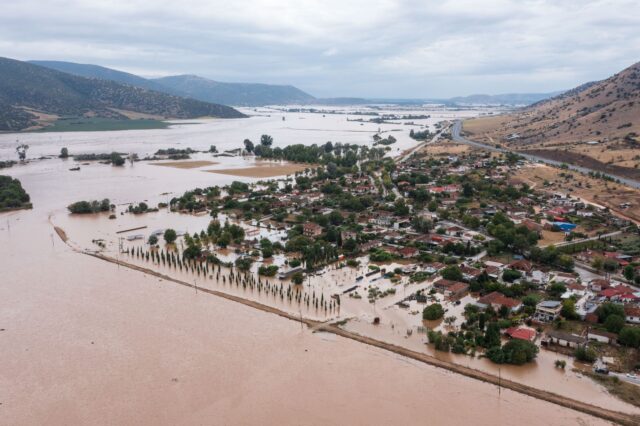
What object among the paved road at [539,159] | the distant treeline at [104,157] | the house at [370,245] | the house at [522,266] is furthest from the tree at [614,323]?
the distant treeline at [104,157]

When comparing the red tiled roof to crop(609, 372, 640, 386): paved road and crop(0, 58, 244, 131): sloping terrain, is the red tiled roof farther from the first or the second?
crop(0, 58, 244, 131): sloping terrain

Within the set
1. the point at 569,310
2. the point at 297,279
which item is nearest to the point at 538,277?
the point at 569,310

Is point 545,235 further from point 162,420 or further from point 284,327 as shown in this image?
point 162,420

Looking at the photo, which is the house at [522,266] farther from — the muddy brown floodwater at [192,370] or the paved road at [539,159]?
the paved road at [539,159]

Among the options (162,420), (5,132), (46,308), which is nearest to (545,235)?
(162,420)

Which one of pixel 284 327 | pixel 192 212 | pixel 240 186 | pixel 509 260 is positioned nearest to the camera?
pixel 284 327
